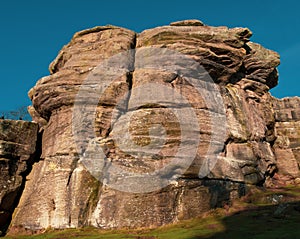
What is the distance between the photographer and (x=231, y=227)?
98.3ft

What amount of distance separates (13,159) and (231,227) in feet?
85.9

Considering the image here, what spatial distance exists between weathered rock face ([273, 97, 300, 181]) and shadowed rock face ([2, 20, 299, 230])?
11.1 ft

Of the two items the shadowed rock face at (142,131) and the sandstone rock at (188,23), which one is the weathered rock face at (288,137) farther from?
the sandstone rock at (188,23)

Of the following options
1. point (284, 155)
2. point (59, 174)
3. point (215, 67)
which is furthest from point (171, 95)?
point (284, 155)

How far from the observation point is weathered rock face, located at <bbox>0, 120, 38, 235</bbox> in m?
39.9

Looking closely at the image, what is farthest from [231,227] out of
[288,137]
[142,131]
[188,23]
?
[288,137]

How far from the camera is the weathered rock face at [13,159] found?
39.9m

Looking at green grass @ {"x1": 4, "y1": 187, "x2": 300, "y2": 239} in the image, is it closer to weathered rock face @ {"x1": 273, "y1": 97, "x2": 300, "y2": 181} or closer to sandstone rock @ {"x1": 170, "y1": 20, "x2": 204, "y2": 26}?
weathered rock face @ {"x1": 273, "y1": 97, "x2": 300, "y2": 181}

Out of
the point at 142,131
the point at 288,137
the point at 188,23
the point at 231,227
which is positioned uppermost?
the point at 188,23

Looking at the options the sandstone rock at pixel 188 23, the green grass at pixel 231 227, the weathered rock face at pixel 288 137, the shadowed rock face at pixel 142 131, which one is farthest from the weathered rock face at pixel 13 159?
the weathered rock face at pixel 288 137

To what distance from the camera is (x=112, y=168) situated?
36.6 meters

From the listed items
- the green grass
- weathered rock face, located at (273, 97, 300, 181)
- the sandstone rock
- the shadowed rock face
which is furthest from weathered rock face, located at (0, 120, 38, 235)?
weathered rock face, located at (273, 97, 300, 181)

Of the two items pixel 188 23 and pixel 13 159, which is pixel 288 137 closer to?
pixel 188 23

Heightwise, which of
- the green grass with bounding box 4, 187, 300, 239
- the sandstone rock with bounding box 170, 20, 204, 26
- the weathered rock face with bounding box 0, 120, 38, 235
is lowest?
the green grass with bounding box 4, 187, 300, 239
